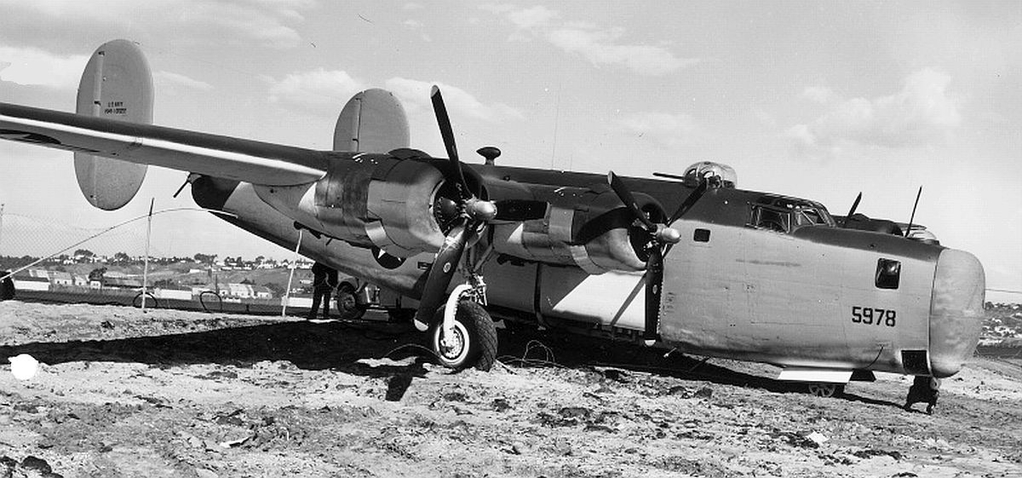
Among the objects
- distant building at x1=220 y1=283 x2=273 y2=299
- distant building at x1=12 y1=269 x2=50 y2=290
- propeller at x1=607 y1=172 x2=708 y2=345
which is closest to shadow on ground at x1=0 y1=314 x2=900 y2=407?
propeller at x1=607 y1=172 x2=708 y2=345

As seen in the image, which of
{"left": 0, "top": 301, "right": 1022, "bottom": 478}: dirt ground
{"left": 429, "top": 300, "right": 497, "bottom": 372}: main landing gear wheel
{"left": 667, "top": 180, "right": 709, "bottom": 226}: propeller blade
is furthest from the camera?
{"left": 667, "top": 180, "right": 709, "bottom": 226}: propeller blade

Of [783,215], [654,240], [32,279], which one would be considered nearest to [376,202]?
[654,240]

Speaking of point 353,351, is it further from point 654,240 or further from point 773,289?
point 773,289

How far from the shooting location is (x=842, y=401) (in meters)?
12.2

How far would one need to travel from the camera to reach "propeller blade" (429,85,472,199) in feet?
38.4

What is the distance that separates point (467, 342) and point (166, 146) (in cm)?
425

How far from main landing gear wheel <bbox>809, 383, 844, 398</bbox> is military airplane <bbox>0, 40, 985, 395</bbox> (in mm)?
29

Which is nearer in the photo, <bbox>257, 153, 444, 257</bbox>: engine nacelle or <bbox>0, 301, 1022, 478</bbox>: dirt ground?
<bbox>0, 301, 1022, 478</bbox>: dirt ground

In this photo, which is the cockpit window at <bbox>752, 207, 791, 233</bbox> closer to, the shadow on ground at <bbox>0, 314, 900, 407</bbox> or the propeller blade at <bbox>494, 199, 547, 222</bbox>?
the shadow on ground at <bbox>0, 314, 900, 407</bbox>

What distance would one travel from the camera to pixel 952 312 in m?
11.5

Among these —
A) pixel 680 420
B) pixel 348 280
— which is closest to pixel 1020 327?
pixel 348 280

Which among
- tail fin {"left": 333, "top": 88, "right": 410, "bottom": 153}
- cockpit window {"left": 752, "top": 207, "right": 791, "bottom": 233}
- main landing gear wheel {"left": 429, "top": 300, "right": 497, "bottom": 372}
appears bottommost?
main landing gear wheel {"left": 429, "top": 300, "right": 497, "bottom": 372}

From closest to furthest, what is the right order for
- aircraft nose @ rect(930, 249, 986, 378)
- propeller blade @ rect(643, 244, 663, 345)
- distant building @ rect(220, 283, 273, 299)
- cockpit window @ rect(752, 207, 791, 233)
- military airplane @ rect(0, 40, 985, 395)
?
1. military airplane @ rect(0, 40, 985, 395)
2. aircraft nose @ rect(930, 249, 986, 378)
3. cockpit window @ rect(752, 207, 791, 233)
4. propeller blade @ rect(643, 244, 663, 345)
5. distant building @ rect(220, 283, 273, 299)

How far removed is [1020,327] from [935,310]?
155ft
